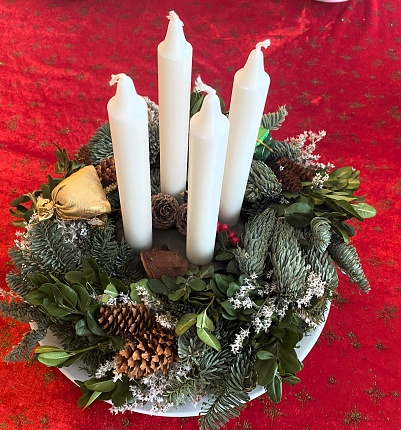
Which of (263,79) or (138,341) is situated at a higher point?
(263,79)

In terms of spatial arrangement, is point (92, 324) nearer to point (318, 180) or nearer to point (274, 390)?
point (274, 390)

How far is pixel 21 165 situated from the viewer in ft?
2.49

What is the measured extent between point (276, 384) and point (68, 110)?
0.64 meters

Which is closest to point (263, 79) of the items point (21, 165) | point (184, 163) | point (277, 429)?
point (184, 163)

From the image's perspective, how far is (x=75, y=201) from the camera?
46cm

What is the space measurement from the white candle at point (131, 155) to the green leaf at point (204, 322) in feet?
0.37

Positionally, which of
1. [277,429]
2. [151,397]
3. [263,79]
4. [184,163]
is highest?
[263,79]

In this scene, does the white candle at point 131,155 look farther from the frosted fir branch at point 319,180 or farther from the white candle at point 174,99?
the frosted fir branch at point 319,180

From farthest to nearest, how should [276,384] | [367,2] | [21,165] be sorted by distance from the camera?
[367,2] < [21,165] < [276,384]

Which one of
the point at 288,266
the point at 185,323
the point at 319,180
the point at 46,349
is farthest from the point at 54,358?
the point at 319,180

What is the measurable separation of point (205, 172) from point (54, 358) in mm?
208

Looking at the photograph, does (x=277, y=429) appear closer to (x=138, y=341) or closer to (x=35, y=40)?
(x=138, y=341)

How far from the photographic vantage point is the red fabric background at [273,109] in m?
0.52

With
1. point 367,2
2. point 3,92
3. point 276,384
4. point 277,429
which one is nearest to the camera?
point 276,384
